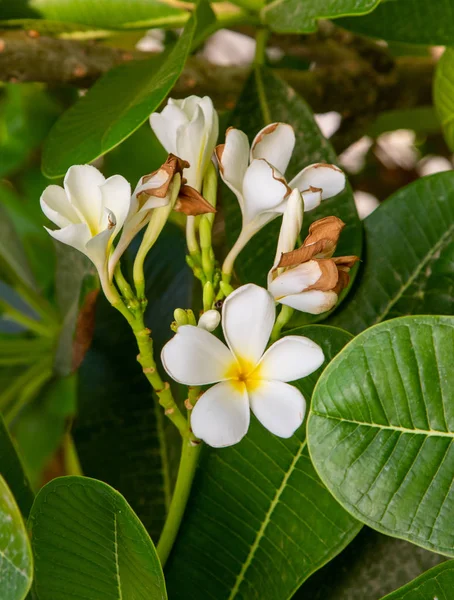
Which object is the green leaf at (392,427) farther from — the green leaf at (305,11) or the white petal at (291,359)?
the green leaf at (305,11)

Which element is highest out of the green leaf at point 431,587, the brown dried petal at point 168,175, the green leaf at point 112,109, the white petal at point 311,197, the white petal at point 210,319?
the brown dried petal at point 168,175

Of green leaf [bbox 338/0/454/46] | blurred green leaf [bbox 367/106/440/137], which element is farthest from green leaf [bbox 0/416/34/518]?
blurred green leaf [bbox 367/106/440/137]

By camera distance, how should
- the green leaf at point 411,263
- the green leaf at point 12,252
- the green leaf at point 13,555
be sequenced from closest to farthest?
the green leaf at point 13,555, the green leaf at point 411,263, the green leaf at point 12,252

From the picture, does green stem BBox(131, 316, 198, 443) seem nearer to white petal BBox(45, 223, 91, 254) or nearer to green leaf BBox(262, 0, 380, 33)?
white petal BBox(45, 223, 91, 254)

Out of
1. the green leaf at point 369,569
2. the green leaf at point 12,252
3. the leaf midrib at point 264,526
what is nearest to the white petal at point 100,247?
the leaf midrib at point 264,526

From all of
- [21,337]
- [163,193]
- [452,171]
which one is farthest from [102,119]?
[21,337]

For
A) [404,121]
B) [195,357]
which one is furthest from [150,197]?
[404,121]

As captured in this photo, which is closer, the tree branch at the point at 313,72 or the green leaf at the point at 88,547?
the green leaf at the point at 88,547
